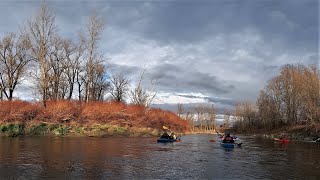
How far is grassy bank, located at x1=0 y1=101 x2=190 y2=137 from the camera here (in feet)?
152

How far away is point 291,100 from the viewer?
74500 millimetres

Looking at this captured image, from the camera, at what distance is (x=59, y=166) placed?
17.9m

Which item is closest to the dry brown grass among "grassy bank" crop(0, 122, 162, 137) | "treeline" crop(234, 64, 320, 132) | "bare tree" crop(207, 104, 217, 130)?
"grassy bank" crop(0, 122, 162, 137)

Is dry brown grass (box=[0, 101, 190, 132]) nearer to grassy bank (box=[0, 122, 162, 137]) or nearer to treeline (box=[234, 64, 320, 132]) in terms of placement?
grassy bank (box=[0, 122, 162, 137])

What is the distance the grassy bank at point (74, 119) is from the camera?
1820 inches

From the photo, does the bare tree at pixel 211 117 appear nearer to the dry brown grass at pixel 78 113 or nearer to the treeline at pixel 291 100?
the treeline at pixel 291 100

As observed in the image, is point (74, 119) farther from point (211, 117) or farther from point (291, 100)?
point (211, 117)

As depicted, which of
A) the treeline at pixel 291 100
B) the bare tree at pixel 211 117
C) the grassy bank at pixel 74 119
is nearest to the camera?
the grassy bank at pixel 74 119

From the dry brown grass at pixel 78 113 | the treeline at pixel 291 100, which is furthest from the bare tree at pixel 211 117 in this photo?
the dry brown grass at pixel 78 113

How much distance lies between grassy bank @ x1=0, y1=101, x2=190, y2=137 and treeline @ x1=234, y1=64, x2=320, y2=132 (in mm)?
27023

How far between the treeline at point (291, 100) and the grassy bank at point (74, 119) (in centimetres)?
2702

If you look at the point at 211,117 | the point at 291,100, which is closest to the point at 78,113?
the point at 291,100

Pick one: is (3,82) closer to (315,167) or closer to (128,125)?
(128,125)

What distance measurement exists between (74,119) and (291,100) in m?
49.0
